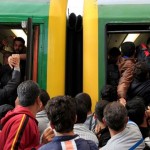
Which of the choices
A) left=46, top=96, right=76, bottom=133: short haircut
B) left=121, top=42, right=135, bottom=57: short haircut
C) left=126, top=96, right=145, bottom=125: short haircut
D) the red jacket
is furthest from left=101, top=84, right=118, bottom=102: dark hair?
left=46, top=96, right=76, bottom=133: short haircut

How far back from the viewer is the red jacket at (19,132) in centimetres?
252

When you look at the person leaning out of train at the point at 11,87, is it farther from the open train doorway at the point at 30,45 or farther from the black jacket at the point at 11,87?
the open train doorway at the point at 30,45

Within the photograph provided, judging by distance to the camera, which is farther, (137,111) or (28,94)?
(137,111)

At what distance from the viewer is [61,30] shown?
439 cm

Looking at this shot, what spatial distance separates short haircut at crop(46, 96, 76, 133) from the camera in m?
2.12

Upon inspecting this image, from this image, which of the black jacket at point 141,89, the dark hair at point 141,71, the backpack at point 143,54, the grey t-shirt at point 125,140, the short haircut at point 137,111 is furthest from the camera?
the backpack at point 143,54

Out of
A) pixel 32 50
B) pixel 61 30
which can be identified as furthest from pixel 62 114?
pixel 61 30

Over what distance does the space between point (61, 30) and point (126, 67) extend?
0.93 meters

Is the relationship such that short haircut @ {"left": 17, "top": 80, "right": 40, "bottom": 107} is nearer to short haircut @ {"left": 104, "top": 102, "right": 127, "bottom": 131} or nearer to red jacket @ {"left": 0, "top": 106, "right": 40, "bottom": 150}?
red jacket @ {"left": 0, "top": 106, "right": 40, "bottom": 150}

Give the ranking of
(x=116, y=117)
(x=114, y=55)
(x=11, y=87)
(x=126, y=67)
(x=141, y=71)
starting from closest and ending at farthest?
(x=116, y=117) → (x=141, y=71) → (x=11, y=87) → (x=126, y=67) → (x=114, y=55)

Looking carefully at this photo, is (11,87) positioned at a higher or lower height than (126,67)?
lower

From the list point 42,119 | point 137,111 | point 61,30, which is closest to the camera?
point 137,111

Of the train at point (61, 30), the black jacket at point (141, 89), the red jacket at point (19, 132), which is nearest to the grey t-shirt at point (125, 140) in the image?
the red jacket at point (19, 132)

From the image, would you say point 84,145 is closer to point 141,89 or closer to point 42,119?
point 42,119
